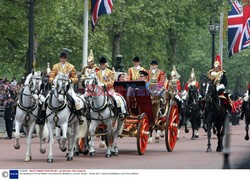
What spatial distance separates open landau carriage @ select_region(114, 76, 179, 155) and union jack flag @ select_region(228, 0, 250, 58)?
286 inches

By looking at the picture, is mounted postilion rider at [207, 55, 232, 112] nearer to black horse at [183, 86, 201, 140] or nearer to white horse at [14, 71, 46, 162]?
white horse at [14, 71, 46, 162]

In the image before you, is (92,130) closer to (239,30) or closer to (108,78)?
(108,78)

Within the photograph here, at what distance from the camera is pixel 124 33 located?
3766cm

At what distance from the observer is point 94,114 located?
593 inches

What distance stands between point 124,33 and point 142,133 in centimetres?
2203

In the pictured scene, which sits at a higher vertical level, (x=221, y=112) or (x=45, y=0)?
(x=45, y=0)

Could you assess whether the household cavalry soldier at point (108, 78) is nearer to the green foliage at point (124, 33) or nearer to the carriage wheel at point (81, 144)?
the carriage wheel at point (81, 144)

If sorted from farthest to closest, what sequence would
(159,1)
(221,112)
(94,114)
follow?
1. (159,1)
2. (221,112)
3. (94,114)

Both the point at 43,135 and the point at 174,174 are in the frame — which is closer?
the point at 174,174

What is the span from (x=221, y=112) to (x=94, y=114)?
3.26 meters

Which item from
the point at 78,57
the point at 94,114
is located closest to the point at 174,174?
the point at 94,114

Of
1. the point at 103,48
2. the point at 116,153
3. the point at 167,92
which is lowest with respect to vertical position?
the point at 116,153

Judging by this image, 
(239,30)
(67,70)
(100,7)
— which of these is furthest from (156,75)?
(239,30)

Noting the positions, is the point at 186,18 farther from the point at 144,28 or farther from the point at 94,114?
the point at 94,114
